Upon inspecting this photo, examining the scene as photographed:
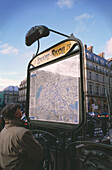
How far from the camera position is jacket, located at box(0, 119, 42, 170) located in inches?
56.6

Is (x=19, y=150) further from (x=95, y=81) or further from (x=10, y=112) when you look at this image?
(x=95, y=81)

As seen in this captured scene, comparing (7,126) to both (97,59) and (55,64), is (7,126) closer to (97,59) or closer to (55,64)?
(55,64)

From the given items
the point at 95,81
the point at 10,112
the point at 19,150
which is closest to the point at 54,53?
the point at 10,112

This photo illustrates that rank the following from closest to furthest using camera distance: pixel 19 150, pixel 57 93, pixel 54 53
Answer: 1. pixel 19 150
2. pixel 57 93
3. pixel 54 53

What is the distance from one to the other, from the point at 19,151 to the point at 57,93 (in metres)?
1.25

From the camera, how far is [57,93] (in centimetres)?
246

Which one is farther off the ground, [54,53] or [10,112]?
[54,53]

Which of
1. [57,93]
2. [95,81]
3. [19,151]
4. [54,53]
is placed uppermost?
[95,81]

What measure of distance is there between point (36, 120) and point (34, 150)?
4.97 feet

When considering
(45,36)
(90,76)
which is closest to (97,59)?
(90,76)

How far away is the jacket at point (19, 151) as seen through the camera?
1.44 metres

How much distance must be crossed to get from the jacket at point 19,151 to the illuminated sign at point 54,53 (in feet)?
5.12

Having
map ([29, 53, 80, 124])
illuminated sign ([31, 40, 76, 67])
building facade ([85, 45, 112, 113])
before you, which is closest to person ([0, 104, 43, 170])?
map ([29, 53, 80, 124])

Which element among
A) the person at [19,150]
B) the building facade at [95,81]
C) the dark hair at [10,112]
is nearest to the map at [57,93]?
the person at [19,150]
